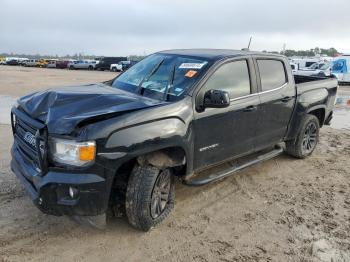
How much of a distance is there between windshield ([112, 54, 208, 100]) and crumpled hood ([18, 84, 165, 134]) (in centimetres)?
23

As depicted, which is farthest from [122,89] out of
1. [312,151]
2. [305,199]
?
[312,151]

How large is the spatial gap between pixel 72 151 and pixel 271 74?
332 centimetres

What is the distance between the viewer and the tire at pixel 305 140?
6.31 m

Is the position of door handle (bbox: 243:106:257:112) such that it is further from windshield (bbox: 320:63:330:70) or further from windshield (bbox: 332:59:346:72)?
windshield (bbox: 332:59:346:72)

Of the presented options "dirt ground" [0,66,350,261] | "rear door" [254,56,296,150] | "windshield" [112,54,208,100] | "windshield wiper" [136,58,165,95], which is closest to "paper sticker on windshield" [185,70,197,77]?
"windshield" [112,54,208,100]

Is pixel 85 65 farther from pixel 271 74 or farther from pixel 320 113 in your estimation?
pixel 271 74

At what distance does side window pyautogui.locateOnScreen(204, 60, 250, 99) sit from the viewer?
450cm

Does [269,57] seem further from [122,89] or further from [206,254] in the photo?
[206,254]

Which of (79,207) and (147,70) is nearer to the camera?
(79,207)

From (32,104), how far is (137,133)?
4.28 ft

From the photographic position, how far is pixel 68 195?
3.39 metres

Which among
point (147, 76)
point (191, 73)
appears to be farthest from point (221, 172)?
point (147, 76)

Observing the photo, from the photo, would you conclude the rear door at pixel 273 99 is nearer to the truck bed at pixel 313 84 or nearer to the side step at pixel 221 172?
the side step at pixel 221 172

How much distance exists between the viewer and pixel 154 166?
3869 millimetres
